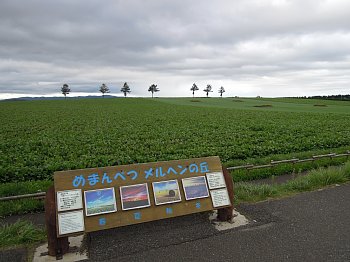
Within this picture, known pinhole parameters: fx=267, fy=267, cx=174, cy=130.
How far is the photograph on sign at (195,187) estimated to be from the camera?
459 centimetres

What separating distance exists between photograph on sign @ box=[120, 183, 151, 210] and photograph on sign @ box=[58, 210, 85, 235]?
643mm

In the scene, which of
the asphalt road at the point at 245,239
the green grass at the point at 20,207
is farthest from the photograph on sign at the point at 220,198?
the green grass at the point at 20,207

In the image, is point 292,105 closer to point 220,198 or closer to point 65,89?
point 220,198

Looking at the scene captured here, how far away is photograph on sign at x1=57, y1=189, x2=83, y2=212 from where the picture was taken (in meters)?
3.90

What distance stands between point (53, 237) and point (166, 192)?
5.86 ft

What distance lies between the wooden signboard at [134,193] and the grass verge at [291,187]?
1.30 m

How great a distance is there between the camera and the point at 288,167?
845 centimetres

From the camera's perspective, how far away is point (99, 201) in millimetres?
4098

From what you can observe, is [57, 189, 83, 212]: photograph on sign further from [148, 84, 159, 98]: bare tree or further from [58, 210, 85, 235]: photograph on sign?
[148, 84, 159, 98]: bare tree

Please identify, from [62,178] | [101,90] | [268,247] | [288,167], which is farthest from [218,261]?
[101,90]

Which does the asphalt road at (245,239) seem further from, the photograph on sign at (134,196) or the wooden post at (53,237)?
the photograph on sign at (134,196)

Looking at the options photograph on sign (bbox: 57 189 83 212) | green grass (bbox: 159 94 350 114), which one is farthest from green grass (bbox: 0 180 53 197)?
green grass (bbox: 159 94 350 114)

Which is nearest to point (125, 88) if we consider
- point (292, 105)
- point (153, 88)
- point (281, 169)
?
point (153, 88)

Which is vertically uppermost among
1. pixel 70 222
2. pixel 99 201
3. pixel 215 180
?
pixel 215 180
